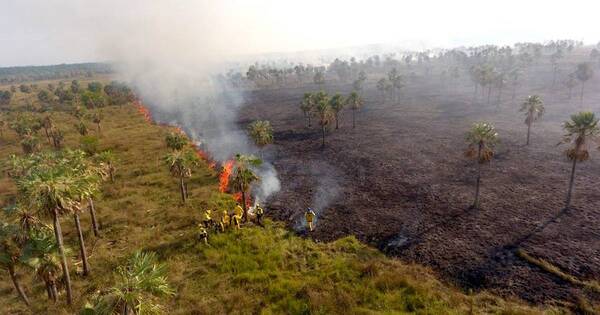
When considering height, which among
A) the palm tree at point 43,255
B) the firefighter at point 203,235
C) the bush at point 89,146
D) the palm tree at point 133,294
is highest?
the palm tree at point 133,294

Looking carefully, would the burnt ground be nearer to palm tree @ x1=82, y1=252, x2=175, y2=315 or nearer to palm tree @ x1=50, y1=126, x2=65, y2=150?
palm tree @ x1=82, y1=252, x2=175, y2=315

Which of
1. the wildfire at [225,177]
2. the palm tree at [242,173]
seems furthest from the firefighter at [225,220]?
the wildfire at [225,177]

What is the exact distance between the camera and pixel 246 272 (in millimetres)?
35594

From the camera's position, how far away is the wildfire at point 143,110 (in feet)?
440

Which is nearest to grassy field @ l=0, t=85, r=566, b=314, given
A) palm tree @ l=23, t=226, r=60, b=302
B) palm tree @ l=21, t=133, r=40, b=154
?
palm tree @ l=23, t=226, r=60, b=302

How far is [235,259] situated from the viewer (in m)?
38.0

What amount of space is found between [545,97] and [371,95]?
2741 inches

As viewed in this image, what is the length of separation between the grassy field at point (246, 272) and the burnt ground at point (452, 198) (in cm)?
377

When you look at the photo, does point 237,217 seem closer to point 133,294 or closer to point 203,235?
point 203,235

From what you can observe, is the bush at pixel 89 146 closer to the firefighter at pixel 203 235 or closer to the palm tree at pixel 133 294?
the firefighter at pixel 203 235

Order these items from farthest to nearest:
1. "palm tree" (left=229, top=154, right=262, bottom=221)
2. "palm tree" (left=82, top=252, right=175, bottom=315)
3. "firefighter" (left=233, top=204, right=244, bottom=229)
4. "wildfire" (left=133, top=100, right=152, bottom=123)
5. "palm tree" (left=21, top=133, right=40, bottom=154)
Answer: "wildfire" (left=133, top=100, right=152, bottom=123)
"palm tree" (left=21, top=133, right=40, bottom=154)
"palm tree" (left=229, top=154, right=262, bottom=221)
"firefighter" (left=233, top=204, right=244, bottom=229)
"palm tree" (left=82, top=252, right=175, bottom=315)

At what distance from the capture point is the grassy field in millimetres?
30344

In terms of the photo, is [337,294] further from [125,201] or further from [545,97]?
[545,97]

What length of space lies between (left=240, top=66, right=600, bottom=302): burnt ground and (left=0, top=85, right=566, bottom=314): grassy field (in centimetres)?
377
